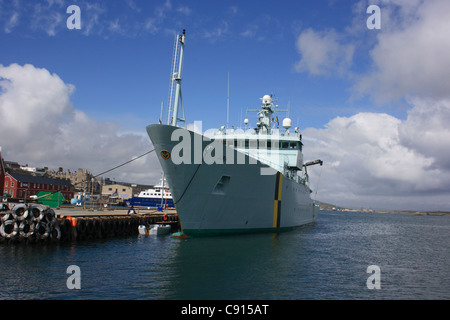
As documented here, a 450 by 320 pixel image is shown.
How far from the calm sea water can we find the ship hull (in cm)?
136

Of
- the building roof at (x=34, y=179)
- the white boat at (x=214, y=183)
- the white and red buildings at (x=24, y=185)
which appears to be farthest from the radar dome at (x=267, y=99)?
the building roof at (x=34, y=179)

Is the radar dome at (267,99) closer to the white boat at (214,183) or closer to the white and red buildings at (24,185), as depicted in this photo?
the white boat at (214,183)

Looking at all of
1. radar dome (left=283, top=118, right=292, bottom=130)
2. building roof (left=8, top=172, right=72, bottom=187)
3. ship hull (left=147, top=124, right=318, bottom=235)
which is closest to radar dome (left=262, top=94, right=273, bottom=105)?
radar dome (left=283, top=118, right=292, bottom=130)

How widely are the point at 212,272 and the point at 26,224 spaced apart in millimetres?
10803

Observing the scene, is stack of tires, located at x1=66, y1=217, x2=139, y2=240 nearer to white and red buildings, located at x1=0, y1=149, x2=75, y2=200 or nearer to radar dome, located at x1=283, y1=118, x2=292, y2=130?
radar dome, located at x1=283, y1=118, x2=292, y2=130

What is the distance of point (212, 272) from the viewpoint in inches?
464

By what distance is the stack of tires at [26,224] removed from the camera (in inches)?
634

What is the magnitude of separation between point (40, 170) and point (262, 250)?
81.5 m

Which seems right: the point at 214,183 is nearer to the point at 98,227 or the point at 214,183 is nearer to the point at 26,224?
the point at 98,227

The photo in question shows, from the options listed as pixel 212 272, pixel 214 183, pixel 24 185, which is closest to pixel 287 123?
pixel 214 183

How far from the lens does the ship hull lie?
16858mm

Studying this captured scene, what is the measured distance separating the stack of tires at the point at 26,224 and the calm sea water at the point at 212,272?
72 centimetres

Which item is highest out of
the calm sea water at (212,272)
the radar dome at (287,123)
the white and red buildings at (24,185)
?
the radar dome at (287,123)
